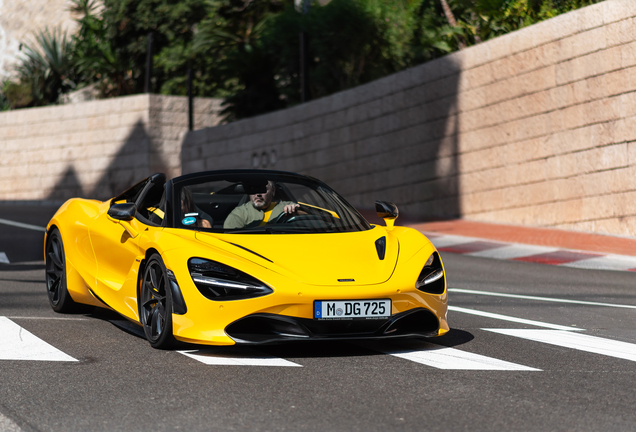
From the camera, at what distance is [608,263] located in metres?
12.6

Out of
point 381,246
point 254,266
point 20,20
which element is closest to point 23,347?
point 254,266

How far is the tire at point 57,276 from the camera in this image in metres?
7.68

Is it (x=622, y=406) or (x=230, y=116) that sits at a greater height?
(x=230, y=116)

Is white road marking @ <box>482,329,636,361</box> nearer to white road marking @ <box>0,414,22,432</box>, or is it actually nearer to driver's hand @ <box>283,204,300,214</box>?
driver's hand @ <box>283,204,300,214</box>

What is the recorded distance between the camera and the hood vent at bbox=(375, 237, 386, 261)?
606cm

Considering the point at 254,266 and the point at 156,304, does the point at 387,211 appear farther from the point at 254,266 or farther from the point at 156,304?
the point at 156,304

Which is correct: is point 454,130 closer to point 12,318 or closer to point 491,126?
point 491,126

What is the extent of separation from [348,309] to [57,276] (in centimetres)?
330

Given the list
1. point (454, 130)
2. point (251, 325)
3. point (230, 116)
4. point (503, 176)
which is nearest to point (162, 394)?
point (251, 325)

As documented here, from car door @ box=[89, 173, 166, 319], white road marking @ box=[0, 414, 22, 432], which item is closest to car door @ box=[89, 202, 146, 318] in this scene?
car door @ box=[89, 173, 166, 319]

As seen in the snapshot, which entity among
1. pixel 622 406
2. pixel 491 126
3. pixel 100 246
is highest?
pixel 491 126

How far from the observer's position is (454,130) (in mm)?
19375

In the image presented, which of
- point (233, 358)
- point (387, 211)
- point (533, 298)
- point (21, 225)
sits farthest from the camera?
point (21, 225)

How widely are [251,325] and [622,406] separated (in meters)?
2.20
